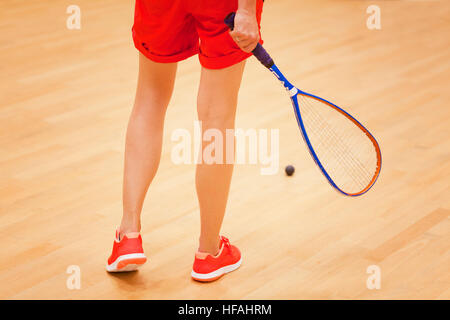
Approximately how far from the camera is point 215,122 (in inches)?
60.4

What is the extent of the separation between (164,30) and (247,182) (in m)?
0.73

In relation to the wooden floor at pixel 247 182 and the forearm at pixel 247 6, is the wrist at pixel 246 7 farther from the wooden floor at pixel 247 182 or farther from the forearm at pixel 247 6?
the wooden floor at pixel 247 182

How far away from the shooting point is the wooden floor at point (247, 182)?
5.43 ft

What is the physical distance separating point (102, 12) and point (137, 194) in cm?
248

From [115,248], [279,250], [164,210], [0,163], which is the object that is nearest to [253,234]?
[279,250]

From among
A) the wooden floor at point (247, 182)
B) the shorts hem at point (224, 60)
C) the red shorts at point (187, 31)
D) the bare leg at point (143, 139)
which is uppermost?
the red shorts at point (187, 31)

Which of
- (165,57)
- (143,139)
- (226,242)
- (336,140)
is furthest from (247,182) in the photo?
(165,57)

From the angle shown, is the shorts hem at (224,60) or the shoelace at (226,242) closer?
the shorts hem at (224,60)

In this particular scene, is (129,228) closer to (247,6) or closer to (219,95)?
(219,95)

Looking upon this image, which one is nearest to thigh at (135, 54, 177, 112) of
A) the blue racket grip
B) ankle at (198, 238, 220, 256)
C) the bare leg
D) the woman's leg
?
the bare leg

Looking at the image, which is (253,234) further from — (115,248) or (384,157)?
(384,157)

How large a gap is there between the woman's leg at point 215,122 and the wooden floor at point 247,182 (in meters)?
0.16

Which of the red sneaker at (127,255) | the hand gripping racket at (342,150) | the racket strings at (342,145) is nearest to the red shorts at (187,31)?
the hand gripping racket at (342,150)
